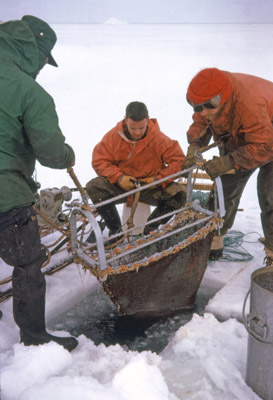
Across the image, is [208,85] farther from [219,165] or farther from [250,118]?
[219,165]

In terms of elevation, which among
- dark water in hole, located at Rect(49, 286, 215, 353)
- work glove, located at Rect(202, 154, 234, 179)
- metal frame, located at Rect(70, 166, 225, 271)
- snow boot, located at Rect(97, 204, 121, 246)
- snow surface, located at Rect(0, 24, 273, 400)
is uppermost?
work glove, located at Rect(202, 154, 234, 179)

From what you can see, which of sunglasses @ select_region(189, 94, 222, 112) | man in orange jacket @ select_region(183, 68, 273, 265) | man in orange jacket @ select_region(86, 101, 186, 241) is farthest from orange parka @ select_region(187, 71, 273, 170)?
man in orange jacket @ select_region(86, 101, 186, 241)

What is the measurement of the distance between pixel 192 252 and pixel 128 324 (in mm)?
741

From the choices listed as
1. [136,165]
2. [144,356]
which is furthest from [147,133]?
[144,356]

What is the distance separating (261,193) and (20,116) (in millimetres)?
2192

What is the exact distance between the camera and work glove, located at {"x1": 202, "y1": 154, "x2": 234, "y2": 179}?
120 inches

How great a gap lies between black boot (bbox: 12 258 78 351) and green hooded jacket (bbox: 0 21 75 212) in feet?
1.33

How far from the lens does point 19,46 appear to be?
7.06 ft

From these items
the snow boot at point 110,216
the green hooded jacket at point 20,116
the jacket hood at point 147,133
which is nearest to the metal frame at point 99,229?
the green hooded jacket at point 20,116

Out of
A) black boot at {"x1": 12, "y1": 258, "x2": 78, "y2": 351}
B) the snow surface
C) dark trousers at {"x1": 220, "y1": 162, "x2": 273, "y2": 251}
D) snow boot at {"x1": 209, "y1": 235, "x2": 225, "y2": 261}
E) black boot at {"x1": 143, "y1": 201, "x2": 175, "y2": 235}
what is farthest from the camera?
black boot at {"x1": 143, "y1": 201, "x2": 175, "y2": 235}

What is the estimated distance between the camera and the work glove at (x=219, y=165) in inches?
120

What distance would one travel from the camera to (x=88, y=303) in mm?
3273

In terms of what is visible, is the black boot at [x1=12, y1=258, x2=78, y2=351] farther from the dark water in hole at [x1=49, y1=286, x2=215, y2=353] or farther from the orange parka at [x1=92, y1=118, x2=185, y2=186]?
the orange parka at [x1=92, y1=118, x2=185, y2=186]

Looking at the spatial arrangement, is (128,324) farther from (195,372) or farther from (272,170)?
(272,170)
